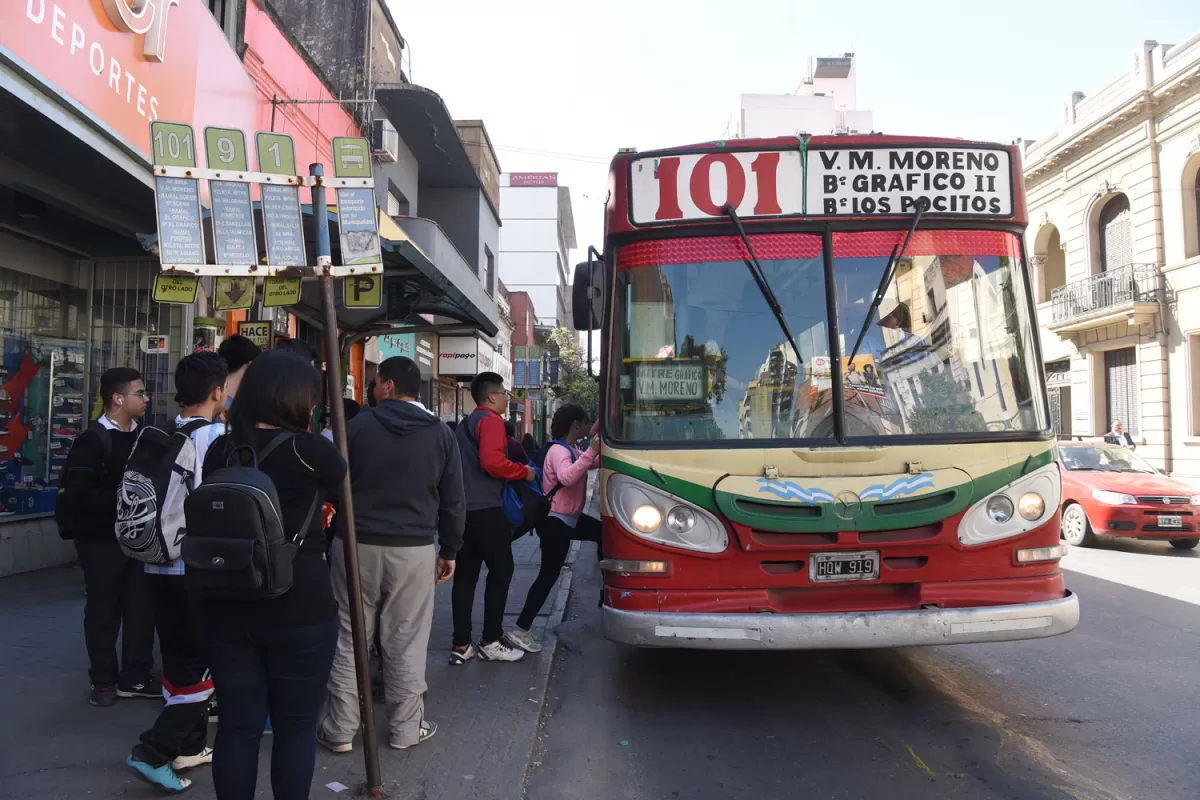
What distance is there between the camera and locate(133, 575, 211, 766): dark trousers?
3.52 m

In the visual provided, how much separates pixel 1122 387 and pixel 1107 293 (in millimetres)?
2827

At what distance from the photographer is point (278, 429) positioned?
9.16 feet

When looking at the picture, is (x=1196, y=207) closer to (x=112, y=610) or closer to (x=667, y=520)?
(x=667, y=520)

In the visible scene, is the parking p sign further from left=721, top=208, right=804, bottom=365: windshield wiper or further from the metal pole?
left=721, top=208, right=804, bottom=365: windshield wiper

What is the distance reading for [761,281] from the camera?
187 inches

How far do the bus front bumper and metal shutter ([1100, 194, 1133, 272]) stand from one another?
23.0 metres

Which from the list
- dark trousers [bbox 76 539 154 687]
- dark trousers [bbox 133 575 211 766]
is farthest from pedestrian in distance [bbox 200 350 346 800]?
dark trousers [bbox 76 539 154 687]

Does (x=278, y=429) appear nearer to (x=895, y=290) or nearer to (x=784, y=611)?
(x=784, y=611)

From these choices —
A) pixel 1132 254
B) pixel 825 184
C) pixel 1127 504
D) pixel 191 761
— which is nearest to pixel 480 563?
pixel 191 761

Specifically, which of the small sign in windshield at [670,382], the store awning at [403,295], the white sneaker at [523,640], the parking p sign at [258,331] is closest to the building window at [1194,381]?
the store awning at [403,295]

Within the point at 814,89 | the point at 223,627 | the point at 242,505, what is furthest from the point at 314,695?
the point at 814,89

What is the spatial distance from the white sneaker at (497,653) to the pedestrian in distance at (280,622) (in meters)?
2.91

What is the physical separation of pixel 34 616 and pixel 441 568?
423 cm

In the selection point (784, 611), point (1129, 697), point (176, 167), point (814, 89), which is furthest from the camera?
point (814, 89)
